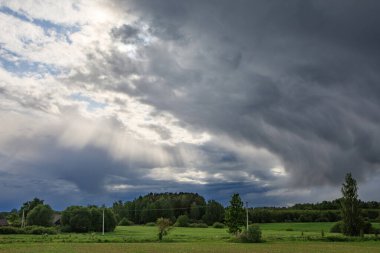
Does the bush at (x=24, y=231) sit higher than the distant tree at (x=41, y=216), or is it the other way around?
the distant tree at (x=41, y=216)

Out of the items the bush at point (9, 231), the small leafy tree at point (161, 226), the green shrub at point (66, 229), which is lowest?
the green shrub at point (66, 229)

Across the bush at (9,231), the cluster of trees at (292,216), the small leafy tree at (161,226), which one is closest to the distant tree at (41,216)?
the bush at (9,231)

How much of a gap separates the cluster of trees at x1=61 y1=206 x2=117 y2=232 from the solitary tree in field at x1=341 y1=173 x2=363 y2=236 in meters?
64.0

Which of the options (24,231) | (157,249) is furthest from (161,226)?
(24,231)

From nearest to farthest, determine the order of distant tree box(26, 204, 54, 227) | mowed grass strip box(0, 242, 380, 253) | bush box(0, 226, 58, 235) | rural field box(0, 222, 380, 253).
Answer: mowed grass strip box(0, 242, 380, 253)
rural field box(0, 222, 380, 253)
bush box(0, 226, 58, 235)
distant tree box(26, 204, 54, 227)

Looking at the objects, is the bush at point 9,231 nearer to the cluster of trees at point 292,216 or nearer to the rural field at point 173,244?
the rural field at point 173,244

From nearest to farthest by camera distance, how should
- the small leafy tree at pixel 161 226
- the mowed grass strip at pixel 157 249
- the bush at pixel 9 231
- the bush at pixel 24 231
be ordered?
the mowed grass strip at pixel 157 249, the small leafy tree at pixel 161 226, the bush at pixel 9 231, the bush at pixel 24 231

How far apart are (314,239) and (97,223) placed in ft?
Answer: 216

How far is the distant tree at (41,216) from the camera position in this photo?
451 ft

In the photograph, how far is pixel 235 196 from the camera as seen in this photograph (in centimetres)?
10456

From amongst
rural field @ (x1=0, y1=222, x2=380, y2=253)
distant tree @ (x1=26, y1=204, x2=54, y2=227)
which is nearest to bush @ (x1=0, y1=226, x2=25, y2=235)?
rural field @ (x1=0, y1=222, x2=380, y2=253)

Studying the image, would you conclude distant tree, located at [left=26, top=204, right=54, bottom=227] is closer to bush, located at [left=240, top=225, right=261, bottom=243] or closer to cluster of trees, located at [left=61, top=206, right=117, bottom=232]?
cluster of trees, located at [left=61, top=206, right=117, bottom=232]

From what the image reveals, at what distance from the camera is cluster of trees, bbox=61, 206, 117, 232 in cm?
12612

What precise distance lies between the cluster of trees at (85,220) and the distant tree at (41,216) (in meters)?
11.6
